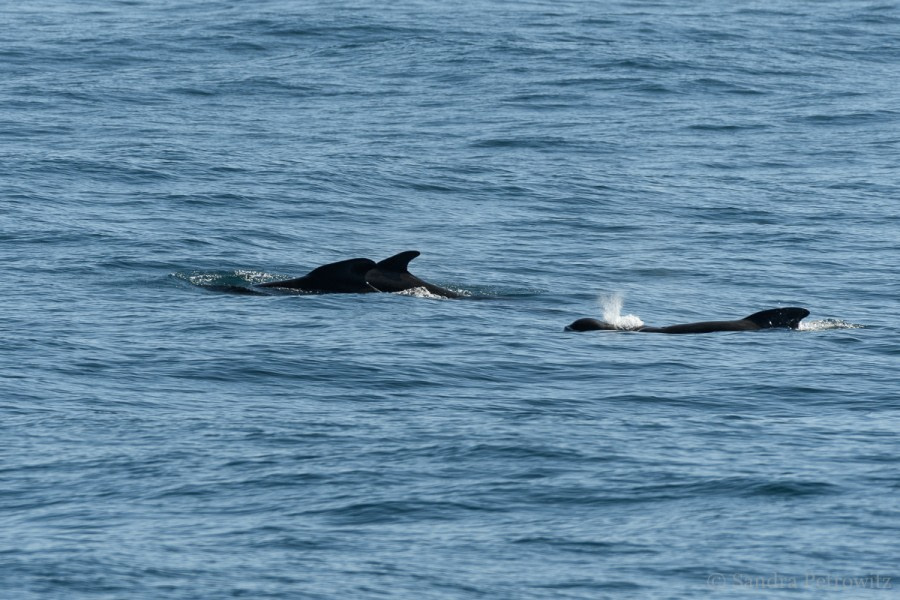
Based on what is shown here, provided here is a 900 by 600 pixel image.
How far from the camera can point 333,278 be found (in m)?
26.2

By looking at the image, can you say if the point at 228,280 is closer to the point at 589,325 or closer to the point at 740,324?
the point at 589,325

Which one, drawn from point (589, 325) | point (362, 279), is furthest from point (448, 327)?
point (362, 279)

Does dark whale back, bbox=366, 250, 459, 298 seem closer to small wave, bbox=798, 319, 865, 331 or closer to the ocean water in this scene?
the ocean water

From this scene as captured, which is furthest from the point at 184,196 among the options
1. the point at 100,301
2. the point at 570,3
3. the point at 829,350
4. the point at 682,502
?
the point at 570,3

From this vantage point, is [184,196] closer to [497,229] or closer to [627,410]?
[497,229]

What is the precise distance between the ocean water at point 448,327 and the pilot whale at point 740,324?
32 cm

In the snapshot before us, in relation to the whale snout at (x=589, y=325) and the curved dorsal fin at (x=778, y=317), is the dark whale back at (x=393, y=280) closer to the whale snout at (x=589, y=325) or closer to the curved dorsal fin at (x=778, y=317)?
the whale snout at (x=589, y=325)

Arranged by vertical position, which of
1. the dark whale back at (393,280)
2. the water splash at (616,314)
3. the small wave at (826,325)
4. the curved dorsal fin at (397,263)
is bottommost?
the water splash at (616,314)

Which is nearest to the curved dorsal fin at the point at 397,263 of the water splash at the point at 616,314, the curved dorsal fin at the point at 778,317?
the water splash at the point at 616,314

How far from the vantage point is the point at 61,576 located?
14031mm

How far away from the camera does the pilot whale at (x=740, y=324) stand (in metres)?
24.0

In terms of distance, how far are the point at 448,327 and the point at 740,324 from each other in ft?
13.2

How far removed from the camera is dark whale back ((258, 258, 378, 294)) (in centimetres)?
2609

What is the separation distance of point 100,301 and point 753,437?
425 inches
